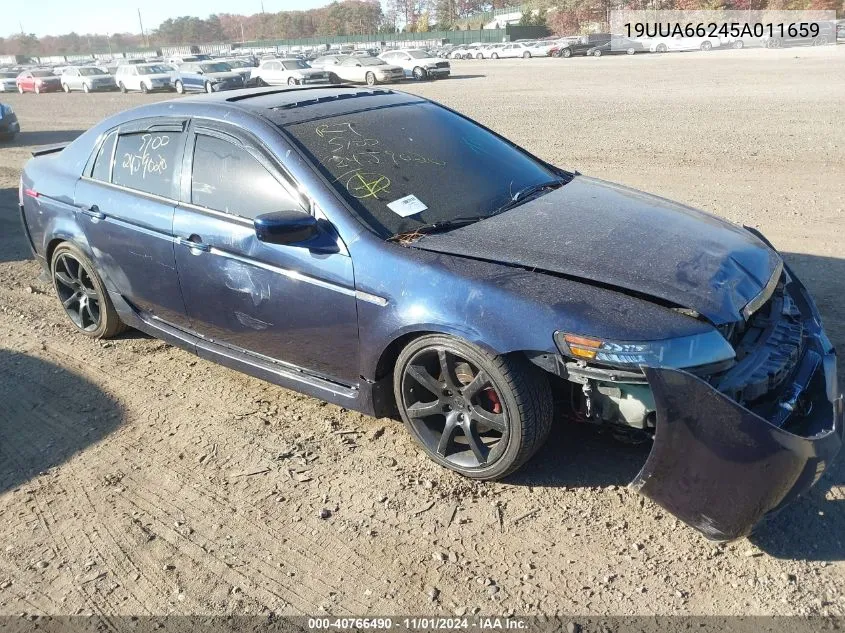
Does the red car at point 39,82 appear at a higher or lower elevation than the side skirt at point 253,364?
higher

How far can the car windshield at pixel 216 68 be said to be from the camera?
33.0 m

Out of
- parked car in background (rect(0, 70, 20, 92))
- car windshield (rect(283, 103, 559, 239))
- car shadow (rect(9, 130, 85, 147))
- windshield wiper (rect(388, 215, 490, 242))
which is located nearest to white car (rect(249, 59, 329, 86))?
car shadow (rect(9, 130, 85, 147))

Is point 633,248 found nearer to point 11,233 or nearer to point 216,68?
point 11,233

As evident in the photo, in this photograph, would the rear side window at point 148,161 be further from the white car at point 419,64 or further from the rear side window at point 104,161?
the white car at point 419,64

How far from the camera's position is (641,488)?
2748 millimetres

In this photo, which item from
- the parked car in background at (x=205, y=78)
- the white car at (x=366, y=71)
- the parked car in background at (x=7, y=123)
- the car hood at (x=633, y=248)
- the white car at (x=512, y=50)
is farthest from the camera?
the white car at (x=512, y=50)

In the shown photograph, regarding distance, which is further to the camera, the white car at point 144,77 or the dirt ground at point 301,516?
the white car at point 144,77

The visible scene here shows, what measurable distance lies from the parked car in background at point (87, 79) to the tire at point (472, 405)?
38478 millimetres

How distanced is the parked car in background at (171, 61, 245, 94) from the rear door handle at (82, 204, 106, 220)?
91.1 ft

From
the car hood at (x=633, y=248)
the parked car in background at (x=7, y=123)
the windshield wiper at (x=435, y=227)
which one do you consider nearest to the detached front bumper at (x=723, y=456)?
the car hood at (x=633, y=248)

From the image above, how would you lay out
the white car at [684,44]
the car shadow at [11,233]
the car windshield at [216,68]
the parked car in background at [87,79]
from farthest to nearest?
the white car at [684,44]
the parked car in background at [87,79]
the car windshield at [216,68]
the car shadow at [11,233]

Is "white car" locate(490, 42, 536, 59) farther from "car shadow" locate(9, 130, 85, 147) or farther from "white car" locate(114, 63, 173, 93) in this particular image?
"car shadow" locate(9, 130, 85, 147)

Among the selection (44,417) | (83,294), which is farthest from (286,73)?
(44,417)

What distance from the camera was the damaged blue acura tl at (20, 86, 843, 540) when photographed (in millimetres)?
2727
